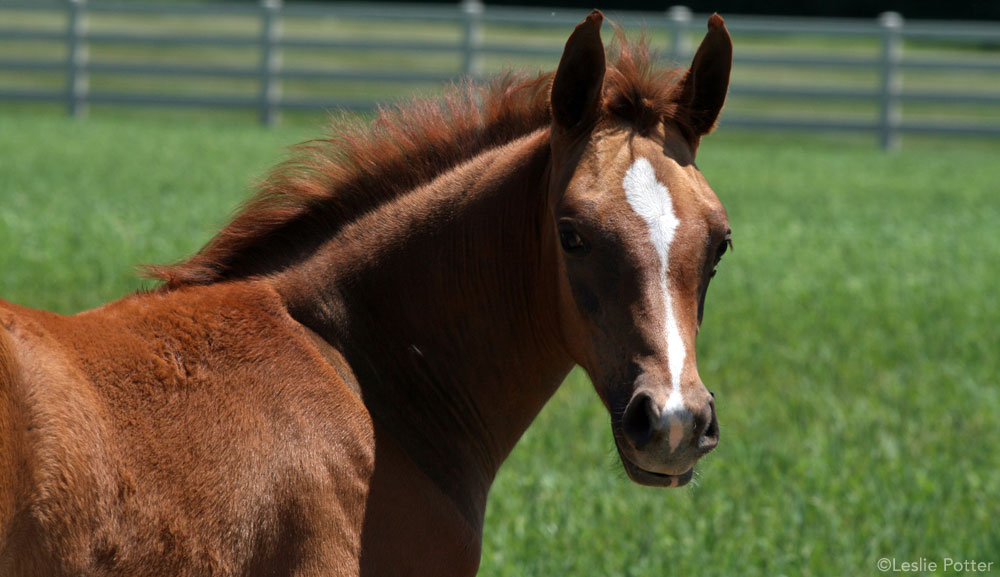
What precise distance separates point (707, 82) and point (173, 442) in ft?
4.84

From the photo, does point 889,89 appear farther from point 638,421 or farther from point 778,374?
point 638,421

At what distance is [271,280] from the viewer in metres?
2.51

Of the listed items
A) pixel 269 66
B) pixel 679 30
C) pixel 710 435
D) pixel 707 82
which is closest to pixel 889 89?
pixel 679 30

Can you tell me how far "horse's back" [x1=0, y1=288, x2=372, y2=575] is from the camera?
1.94 metres

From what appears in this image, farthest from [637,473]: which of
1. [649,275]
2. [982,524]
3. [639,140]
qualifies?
[982,524]

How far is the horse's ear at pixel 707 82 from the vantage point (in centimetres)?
247

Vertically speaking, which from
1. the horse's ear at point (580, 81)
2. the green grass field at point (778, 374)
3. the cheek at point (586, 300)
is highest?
the horse's ear at point (580, 81)

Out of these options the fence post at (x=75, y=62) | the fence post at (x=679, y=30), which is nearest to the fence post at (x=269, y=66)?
the fence post at (x=75, y=62)

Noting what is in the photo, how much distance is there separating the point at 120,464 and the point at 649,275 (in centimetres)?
112

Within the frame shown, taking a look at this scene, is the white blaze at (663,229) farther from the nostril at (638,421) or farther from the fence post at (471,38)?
the fence post at (471,38)

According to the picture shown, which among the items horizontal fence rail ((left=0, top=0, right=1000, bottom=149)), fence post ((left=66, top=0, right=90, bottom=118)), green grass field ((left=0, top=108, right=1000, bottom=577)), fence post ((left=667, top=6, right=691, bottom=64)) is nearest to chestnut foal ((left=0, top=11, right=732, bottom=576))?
green grass field ((left=0, top=108, right=1000, bottom=577))

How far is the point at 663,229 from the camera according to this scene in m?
2.21

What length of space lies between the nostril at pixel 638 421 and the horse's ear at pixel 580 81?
2.25 feet

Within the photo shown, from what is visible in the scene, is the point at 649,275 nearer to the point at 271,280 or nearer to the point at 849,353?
the point at 271,280
